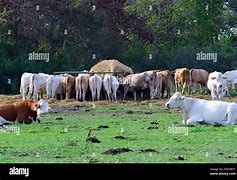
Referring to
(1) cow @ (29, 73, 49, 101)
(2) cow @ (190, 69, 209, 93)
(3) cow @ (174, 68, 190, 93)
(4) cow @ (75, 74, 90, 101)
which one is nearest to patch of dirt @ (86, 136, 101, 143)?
(1) cow @ (29, 73, 49, 101)

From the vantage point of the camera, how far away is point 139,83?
97.2 ft

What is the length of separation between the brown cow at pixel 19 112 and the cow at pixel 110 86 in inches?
501

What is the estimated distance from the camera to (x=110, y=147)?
380 inches

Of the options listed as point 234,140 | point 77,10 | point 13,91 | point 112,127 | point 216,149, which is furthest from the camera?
point 77,10

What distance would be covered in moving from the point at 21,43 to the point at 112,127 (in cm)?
2569

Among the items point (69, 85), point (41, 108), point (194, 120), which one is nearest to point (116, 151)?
point (194, 120)

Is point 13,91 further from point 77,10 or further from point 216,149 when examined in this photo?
point 216,149

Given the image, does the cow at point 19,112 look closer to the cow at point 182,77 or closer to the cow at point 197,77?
the cow at point 182,77

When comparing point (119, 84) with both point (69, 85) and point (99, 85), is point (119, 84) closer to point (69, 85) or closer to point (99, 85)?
point (99, 85)

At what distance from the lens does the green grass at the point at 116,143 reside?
26.7 ft

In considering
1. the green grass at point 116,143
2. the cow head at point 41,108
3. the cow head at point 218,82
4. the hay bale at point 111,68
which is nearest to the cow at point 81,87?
the hay bale at point 111,68

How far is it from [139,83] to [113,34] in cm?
Result: 1161

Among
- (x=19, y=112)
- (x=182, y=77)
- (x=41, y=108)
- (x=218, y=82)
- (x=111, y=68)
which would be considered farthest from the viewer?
(x=111, y=68)
